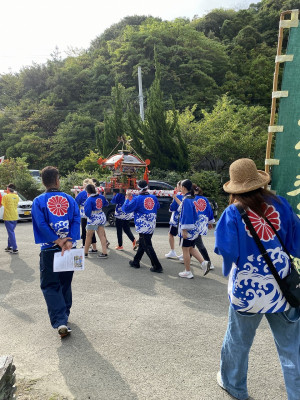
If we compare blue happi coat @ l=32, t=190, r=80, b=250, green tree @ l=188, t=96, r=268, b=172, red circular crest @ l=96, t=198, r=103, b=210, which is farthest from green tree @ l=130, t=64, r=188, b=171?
blue happi coat @ l=32, t=190, r=80, b=250

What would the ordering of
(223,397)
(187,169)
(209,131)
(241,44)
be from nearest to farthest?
(223,397), (187,169), (209,131), (241,44)

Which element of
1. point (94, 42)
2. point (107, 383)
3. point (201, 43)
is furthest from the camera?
point (94, 42)

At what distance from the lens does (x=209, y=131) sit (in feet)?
57.0

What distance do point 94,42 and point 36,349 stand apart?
4340cm

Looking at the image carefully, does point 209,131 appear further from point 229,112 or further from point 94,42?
point 94,42

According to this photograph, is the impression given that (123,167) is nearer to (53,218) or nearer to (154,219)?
(154,219)

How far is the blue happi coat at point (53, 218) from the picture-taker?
3600 millimetres

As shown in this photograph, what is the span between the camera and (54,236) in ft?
11.8

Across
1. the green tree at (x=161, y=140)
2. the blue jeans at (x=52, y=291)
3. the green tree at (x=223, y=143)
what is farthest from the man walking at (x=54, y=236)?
the green tree at (x=223, y=143)

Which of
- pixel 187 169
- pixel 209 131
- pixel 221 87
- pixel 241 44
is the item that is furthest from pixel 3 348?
pixel 241 44

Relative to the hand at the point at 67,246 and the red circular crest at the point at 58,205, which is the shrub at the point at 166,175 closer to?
the red circular crest at the point at 58,205

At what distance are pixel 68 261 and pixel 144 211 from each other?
9.39 ft

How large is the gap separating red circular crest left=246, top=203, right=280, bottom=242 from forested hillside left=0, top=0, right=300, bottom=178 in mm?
14483

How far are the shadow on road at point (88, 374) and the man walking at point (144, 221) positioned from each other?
2.79m
